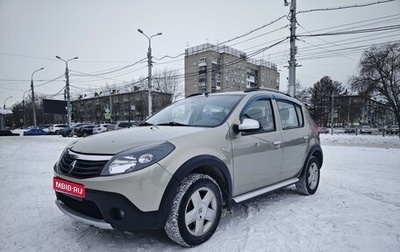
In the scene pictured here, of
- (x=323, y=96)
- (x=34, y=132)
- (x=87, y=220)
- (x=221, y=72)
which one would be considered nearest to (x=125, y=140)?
(x=87, y=220)

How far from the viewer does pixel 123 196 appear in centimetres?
227

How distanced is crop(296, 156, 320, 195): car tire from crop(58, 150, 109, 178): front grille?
130 inches

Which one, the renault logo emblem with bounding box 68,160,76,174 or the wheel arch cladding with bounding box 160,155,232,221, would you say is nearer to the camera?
the wheel arch cladding with bounding box 160,155,232,221

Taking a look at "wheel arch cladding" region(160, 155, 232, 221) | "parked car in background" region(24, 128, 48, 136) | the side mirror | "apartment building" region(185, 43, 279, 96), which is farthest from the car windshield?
"apartment building" region(185, 43, 279, 96)

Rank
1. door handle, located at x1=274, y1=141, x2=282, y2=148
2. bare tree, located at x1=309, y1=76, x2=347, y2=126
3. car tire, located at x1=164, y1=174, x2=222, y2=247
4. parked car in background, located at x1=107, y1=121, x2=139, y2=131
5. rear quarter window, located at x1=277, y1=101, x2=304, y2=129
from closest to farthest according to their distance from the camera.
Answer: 1. car tire, located at x1=164, y1=174, x2=222, y2=247
2. door handle, located at x1=274, y1=141, x2=282, y2=148
3. rear quarter window, located at x1=277, y1=101, x2=304, y2=129
4. parked car in background, located at x1=107, y1=121, x2=139, y2=131
5. bare tree, located at x1=309, y1=76, x2=347, y2=126

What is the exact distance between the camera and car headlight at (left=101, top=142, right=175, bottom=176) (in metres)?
2.33

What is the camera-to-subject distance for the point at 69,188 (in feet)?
8.32

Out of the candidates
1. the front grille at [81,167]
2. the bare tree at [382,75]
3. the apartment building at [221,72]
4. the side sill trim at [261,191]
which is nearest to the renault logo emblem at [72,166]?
the front grille at [81,167]

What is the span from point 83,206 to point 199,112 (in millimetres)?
1803

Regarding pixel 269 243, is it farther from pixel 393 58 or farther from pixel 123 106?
pixel 123 106

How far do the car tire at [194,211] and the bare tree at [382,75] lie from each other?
114 ft

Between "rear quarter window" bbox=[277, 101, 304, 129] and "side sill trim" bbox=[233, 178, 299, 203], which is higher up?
"rear quarter window" bbox=[277, 101, 304, 129]

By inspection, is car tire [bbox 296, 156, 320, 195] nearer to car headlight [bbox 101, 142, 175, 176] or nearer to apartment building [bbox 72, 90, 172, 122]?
car headlight [bbox 101, 142, 175, 176]

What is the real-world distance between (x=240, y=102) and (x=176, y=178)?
1458mm
